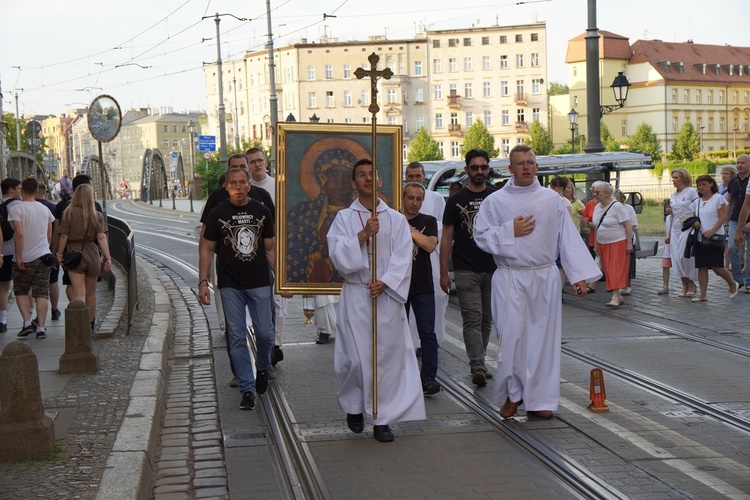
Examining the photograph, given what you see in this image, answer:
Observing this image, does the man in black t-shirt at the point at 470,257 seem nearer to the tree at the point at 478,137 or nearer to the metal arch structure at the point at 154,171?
the metal arch structure at the point at 154,171

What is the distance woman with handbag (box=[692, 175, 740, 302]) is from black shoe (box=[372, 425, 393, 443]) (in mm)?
8368

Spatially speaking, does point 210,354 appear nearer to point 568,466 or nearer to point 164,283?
point 568,466

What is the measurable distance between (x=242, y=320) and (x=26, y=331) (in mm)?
4363

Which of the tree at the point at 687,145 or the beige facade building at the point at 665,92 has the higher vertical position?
the beige facade building at the point at 665,92

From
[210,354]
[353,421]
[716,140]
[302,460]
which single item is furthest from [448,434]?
[716,140]

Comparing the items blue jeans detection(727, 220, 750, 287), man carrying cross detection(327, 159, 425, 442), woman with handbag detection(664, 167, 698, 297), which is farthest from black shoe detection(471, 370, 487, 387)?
blue jeans detection(727, 220, 750, 287)

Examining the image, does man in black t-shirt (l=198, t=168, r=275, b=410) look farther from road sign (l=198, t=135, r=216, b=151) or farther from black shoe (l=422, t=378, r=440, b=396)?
road sign (l=198, t=135, r=216, b=151)

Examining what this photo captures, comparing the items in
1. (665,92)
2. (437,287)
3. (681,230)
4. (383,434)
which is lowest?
(383,434)

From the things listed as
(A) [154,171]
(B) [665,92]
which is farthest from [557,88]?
(A) [154,171]

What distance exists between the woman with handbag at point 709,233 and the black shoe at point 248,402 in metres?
8.05

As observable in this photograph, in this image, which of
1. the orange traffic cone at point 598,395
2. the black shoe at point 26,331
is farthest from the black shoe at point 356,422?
the black shoe at point 26,331

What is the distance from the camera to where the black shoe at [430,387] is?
A: 8.35 m

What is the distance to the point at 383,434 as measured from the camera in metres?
6.98

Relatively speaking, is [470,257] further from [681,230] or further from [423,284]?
[681,230]
